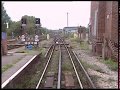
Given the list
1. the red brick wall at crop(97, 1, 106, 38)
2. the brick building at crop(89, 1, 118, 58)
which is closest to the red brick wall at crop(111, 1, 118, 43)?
the brick building at crop(89, 1, 118, 58)

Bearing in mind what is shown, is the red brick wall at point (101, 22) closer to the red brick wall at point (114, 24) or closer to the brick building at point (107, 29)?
the brick building at point (107, 29)

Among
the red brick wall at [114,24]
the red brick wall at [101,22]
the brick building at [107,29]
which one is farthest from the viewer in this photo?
the red brick wall at [101,22]

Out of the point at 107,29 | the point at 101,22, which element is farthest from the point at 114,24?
the point at 101,22

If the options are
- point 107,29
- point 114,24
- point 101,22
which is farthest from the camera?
point 101,22

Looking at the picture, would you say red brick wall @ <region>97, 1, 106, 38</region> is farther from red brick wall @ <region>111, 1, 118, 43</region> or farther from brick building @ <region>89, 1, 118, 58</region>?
red brick wall @ <region>111, 1, 118, 43</region>

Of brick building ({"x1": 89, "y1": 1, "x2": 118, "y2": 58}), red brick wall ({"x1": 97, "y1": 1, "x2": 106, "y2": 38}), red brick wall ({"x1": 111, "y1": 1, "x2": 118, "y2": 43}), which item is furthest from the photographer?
red brick wall ({"x1": 97, "y1": 1, "x2": 106, "y2": 38})

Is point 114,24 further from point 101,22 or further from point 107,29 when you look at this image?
point 101,22

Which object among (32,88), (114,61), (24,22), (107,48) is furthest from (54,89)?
(24,22)

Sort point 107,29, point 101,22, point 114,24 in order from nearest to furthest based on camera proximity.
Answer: point 114,24 < point 107,29 < point 101,22

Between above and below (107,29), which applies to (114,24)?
above

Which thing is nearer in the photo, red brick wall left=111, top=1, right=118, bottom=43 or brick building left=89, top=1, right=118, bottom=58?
brick building left=89, top=1, right=118, bottom=58

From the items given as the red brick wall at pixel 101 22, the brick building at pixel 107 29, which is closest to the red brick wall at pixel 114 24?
the brick building at pixel 107 29

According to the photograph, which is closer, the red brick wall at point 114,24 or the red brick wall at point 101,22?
the red brick wall at point 114,24

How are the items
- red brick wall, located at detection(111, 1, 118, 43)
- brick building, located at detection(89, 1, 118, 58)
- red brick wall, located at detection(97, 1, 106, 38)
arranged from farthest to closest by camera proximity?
red brick wall, located at detection(97, 1, 106, 38) < red brick wall, located at detection(111, 1, 118, 43) < brick building, located at detection(89, 1, 118, 58)
